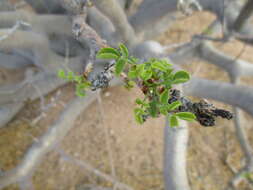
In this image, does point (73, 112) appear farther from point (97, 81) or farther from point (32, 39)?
point (97, 81)

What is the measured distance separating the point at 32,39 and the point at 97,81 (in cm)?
94

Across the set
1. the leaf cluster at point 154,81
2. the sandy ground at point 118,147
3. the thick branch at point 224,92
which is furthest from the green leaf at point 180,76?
the sandy ground at point 118,147

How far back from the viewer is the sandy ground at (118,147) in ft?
5.98

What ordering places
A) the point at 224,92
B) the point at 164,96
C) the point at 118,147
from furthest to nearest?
the point at 118,147
the point at 224,92
the point at 164,96

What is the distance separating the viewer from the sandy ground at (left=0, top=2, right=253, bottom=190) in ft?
5.98

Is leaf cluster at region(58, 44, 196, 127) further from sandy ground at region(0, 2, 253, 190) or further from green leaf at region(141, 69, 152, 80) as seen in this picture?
sandy ground at region(0, 2, 253, 190)

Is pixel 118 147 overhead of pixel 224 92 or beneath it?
overhead

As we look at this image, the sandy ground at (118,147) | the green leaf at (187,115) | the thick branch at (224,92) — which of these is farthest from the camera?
the sandy ground at (118,147)

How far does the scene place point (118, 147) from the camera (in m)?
1.94

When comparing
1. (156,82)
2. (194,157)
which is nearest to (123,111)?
(194,157)

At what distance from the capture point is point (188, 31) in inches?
98.1

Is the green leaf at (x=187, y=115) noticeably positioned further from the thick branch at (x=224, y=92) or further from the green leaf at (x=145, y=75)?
the thick branch at (x=224, y=92)

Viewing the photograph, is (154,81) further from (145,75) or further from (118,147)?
(118,147)

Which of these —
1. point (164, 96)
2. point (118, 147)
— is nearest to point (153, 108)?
point (164, 96)
